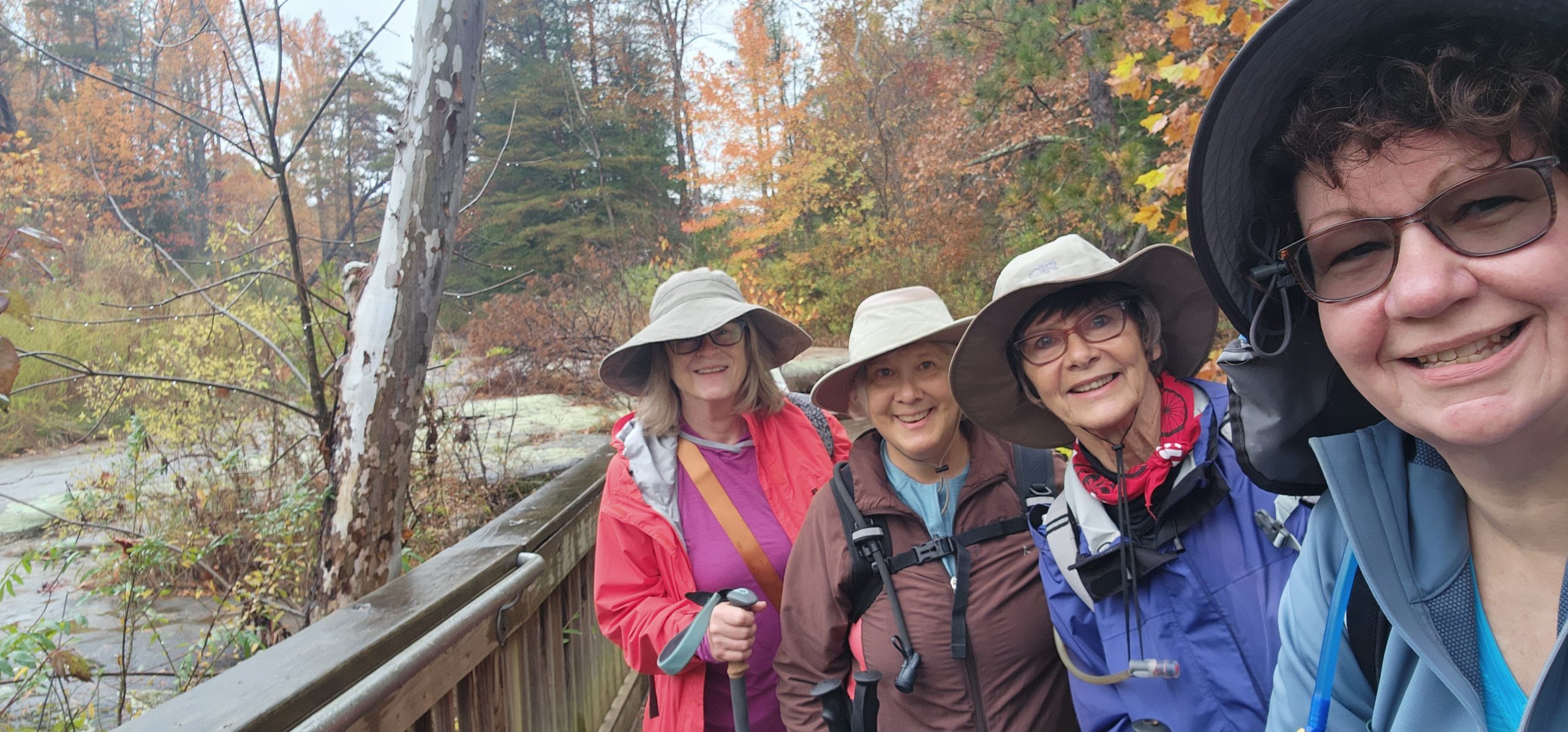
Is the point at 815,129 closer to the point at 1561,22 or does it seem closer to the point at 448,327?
the point at 448,327

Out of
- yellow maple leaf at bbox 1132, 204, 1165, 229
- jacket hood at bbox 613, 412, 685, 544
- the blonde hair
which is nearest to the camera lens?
jacket hood at bbox 613, 412, 685, 544

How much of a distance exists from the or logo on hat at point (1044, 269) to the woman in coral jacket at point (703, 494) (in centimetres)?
109

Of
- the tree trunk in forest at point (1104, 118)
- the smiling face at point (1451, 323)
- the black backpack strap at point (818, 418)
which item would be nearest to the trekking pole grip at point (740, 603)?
the black backpack strap at point (818, 418)

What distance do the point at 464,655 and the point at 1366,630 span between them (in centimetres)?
194

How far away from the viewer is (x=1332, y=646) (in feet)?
3.36

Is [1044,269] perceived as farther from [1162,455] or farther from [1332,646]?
[1332,646]

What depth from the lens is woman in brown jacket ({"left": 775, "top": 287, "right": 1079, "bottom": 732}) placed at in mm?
1983

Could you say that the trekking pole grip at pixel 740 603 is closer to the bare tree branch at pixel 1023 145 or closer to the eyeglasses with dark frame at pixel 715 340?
the eyeglasses with dark frame at pixel 715 340

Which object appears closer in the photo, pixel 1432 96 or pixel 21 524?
pixel 1432 96

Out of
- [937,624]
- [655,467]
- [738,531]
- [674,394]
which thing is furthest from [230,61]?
[937,624]

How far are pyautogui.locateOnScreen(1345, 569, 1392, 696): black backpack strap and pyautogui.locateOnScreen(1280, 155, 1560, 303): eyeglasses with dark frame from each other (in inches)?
13.9

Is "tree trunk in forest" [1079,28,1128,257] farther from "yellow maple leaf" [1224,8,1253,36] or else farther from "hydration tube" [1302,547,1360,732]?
"hydration tube" [1302,547,1360,732]

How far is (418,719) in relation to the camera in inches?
75.5

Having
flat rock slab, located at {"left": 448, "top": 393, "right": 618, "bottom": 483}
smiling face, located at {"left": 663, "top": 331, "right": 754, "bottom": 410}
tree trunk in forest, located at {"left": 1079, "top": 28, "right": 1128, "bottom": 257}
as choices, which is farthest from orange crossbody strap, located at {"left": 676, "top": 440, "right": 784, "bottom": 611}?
tree trunk in forest, located at {"left": 1079, "top": 28, "right": 1128, "bottom": 257}
